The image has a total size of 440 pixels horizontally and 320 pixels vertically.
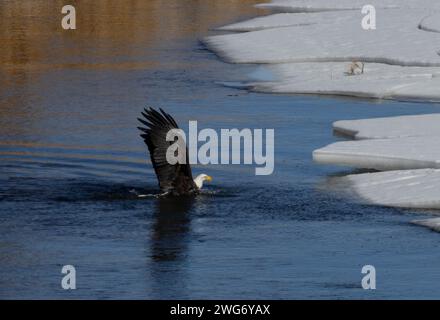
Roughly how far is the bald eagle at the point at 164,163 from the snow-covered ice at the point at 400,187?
5.93 feet

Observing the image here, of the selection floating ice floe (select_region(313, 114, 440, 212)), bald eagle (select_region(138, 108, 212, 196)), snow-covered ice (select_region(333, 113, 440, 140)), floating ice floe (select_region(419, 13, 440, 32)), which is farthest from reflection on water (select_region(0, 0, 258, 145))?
floating ice floe (select_region(419, 13, 440, 32))

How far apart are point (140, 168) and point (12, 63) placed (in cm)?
1223

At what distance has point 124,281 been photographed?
11.9 m

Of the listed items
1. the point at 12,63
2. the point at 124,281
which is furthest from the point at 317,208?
the point at 12,63

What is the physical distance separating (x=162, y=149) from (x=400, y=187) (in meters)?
2.64

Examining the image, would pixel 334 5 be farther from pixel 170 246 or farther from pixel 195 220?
pixel 170 246

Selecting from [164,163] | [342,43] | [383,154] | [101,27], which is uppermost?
[101,27]

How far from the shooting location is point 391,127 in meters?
18.8

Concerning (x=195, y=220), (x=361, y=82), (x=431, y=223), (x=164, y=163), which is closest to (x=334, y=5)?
(x=361, y=82)

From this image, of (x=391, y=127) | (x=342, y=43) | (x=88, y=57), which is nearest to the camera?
(x=391, y=127)

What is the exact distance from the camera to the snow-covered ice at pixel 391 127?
18203mm

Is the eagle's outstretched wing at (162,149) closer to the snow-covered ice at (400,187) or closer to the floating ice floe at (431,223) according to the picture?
the snow-covered ice at (400,187)

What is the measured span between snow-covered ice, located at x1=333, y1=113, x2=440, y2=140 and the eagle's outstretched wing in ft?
13.4

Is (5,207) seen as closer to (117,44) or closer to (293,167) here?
(293,167)
